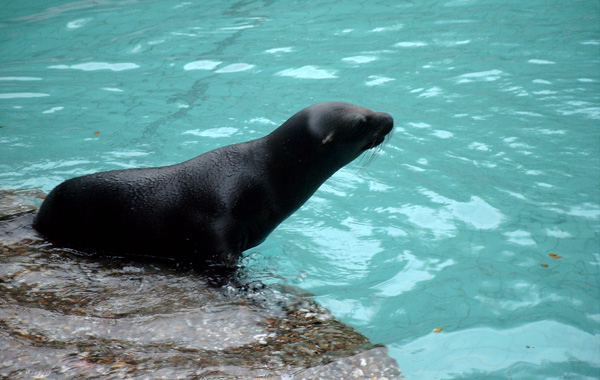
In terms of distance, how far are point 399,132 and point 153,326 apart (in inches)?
183

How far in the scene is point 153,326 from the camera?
10.9 ft

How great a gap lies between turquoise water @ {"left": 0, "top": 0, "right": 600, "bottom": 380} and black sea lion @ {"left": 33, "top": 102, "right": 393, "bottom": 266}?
49cm

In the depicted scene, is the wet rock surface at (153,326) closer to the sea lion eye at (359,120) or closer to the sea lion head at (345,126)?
the sea lion head at (345,126)

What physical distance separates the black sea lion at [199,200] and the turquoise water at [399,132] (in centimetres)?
49

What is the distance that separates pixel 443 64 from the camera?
9.08m

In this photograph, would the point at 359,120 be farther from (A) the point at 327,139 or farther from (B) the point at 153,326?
(B) the point at 153,326

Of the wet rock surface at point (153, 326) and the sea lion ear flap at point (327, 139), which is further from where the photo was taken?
the sea lion ear flap at point (327, 139)

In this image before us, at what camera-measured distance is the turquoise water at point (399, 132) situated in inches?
172

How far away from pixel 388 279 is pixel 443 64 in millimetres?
5294

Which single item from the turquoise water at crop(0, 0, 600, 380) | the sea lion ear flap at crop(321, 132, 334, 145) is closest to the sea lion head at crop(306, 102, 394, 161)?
the sea lion ear flap at crop(321, 132, 334, 145)

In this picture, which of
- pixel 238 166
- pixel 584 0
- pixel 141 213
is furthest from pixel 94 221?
pixel 584 0

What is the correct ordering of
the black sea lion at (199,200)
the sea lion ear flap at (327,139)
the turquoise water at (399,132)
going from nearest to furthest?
the black sea lion at (199,200) → the turquoise water at (399,132) → the sea lion ear flap at (327,139)

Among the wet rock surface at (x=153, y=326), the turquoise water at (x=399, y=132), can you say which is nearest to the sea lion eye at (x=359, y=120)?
the turquoise water at (x=399, y=132)

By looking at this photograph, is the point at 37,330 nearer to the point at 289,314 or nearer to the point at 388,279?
the point at 289,314
